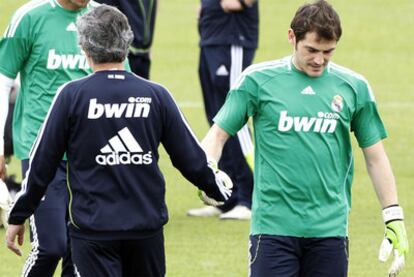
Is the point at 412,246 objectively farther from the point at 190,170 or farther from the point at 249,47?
the point at 190,170

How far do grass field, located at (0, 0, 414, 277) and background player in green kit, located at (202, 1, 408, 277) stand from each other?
3.21m

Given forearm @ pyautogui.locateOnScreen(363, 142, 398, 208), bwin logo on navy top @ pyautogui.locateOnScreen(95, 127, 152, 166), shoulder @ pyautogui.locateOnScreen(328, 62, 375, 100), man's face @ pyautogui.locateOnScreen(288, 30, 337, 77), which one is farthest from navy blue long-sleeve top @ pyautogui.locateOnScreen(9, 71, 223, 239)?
forearm @ pyautogui.locateOnScreen(363, 142, 398, 208)

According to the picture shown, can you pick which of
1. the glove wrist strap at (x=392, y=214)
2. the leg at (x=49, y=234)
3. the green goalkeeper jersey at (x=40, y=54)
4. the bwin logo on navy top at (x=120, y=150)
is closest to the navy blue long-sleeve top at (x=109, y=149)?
the bwin logo on navy top at (x=120, y=150)

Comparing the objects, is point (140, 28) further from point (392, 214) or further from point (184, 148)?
point (184, 148)

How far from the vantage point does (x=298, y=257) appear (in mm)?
7465

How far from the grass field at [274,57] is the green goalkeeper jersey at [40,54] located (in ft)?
6.87

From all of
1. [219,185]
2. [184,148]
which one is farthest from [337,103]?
[184,148]

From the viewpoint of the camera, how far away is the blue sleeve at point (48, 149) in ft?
23.1

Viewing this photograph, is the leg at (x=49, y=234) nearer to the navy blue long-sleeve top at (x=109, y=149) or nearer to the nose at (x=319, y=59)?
the navy blue long-sleeve top at (x=109, y=149)

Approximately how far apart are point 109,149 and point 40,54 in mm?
2139

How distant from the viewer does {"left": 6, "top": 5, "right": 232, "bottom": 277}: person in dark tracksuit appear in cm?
704

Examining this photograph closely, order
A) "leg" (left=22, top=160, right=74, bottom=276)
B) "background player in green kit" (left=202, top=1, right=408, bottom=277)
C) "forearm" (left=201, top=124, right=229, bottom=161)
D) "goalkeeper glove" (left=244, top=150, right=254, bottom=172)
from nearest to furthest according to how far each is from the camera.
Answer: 1. "background player in green kit" (left=202, top=1, right=408, bottom=277)
2. "forearm" (left=201, top=124, right=229, bottom=161)
3. "leg" (left=22, top=160, right=74, bottom=276)
4. "goalkeeper glove" (left=244, top=150, right=254, bottom=172)

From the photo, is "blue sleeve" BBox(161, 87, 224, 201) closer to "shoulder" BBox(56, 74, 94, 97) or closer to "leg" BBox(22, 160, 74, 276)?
"shoulder" BBox(56, 74, 94, 97)

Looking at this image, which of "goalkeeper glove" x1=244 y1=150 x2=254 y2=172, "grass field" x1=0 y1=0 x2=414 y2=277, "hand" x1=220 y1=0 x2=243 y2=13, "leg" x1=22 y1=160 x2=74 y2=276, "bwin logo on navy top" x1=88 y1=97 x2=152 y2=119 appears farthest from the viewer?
"goalkeeper glove" x1=244 y1=150 x2=254 y2=172
